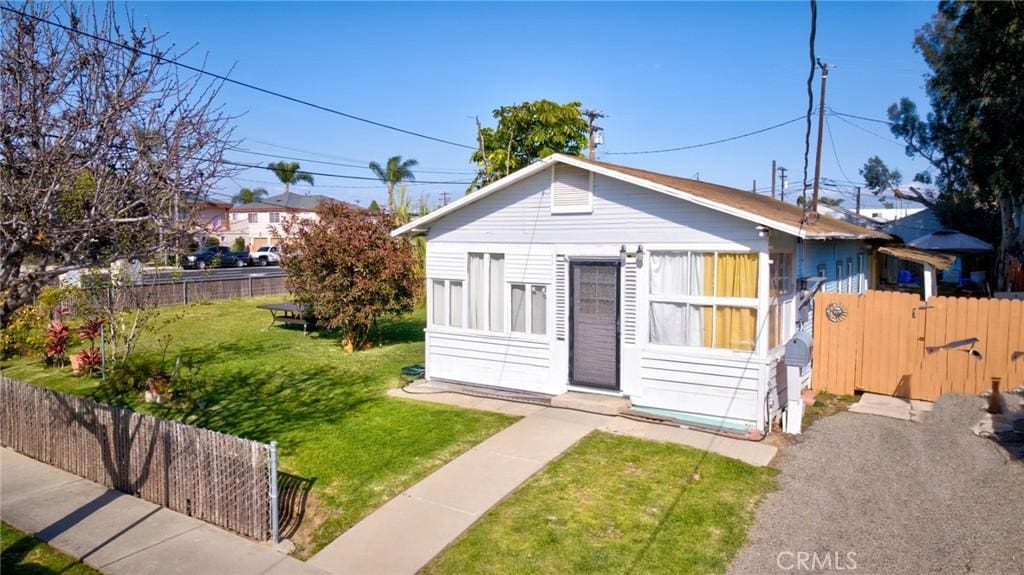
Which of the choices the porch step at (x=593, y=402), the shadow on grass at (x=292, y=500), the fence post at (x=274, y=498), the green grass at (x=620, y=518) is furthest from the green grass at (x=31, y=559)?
the porch step at (x=593, y=402)

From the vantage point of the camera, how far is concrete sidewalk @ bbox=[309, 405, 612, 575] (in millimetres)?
6074

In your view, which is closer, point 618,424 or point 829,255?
point 618,424

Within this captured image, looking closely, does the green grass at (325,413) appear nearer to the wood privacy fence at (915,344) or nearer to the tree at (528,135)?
the wood privacy fence at (915,344)

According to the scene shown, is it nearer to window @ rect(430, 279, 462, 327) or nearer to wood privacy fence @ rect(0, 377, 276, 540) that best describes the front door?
window @ rect(430, 279, 462, 327)

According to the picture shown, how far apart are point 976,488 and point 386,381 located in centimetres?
953

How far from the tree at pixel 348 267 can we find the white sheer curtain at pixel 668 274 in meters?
7.03

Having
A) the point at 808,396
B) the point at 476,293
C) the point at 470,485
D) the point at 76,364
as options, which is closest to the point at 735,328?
the point at 808,396

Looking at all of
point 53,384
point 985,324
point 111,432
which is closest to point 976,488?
point 985,324

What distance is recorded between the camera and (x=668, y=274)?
31.9 ft

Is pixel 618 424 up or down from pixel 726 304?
down

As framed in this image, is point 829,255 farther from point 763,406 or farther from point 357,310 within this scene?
point 357,310

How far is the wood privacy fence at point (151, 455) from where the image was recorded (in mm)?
6559

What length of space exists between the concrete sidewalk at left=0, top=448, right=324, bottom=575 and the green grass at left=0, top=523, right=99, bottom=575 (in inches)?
3.0

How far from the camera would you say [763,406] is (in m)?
9.05
